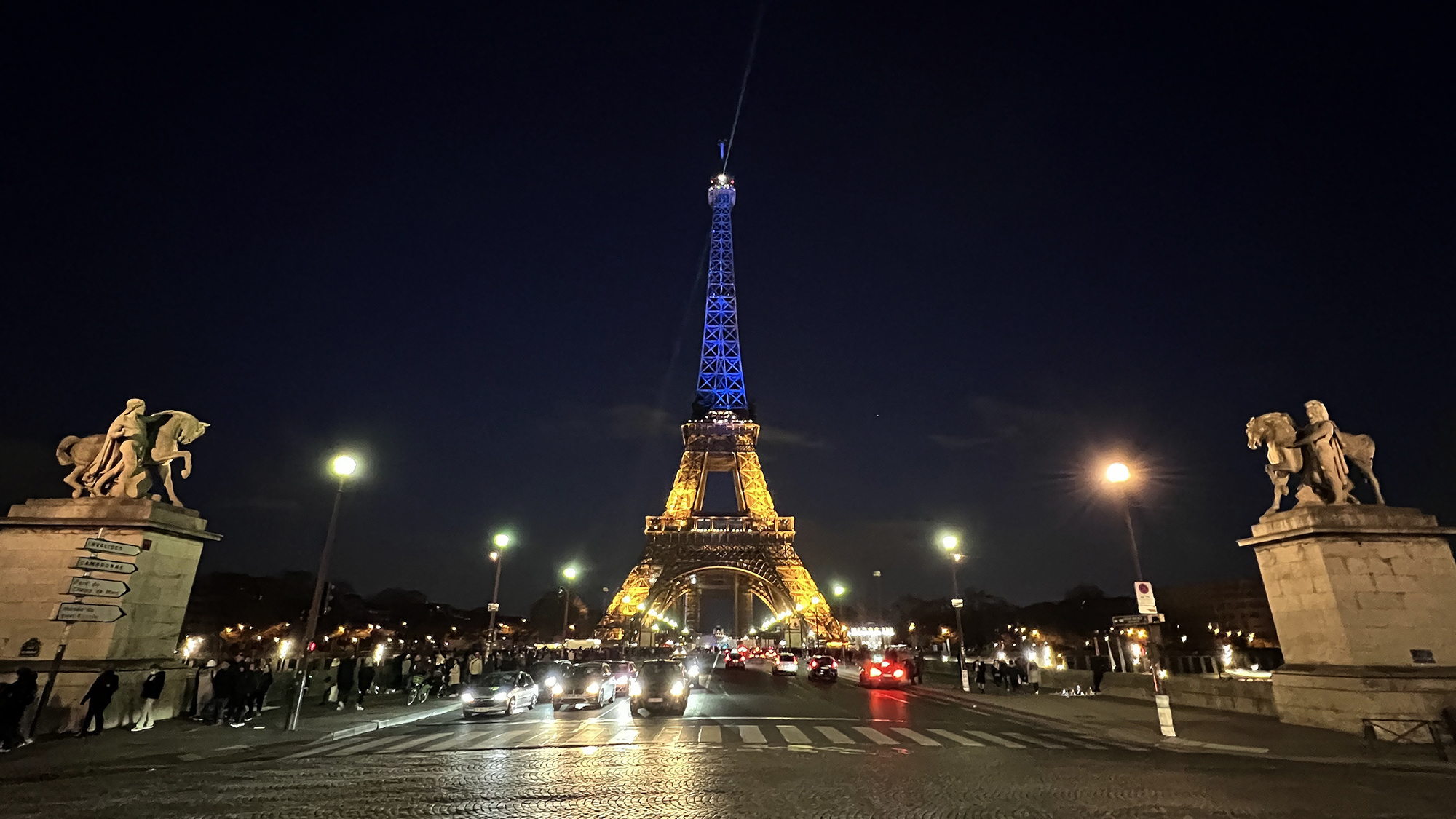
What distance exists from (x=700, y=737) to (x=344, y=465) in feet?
36.6

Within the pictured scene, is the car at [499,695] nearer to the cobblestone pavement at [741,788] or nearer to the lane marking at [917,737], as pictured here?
the cobblestone pavement at [741,788]

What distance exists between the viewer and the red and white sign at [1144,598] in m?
16.7

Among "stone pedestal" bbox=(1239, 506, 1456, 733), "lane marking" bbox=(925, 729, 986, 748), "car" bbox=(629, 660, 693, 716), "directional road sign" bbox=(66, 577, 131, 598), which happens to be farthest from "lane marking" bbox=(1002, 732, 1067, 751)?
"directional road sign" bbox=(66, 577, 131, 598)

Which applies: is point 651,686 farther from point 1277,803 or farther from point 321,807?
point 1277,803

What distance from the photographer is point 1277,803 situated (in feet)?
30.5

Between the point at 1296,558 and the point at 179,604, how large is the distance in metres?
26.6

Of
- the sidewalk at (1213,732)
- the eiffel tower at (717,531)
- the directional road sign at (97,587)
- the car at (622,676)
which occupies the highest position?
the eiffel tower at (717,531)

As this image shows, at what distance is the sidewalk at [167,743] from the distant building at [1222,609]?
124m

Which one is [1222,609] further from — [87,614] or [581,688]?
[87,614]

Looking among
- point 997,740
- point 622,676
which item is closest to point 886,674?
point 622,676

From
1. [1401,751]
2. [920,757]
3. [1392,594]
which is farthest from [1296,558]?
Answer: [920,757]

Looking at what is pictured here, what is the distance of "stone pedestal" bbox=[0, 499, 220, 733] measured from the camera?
591 inches

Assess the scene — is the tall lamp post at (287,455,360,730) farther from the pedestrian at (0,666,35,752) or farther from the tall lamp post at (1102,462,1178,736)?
the tall lamp post at (1102,462,1178,736)

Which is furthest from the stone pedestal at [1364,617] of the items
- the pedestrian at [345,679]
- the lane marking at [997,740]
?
the pedestrian at [345,679]
